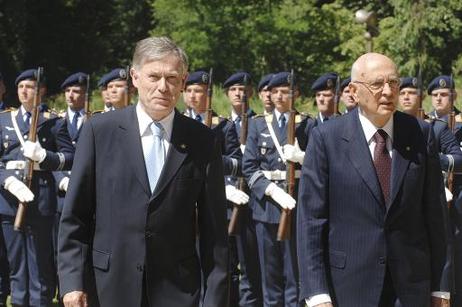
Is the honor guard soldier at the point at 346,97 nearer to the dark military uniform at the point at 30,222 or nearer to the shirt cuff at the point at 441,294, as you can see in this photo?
the dark military uniform at the point at 30,222

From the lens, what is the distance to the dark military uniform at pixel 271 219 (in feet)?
30.9

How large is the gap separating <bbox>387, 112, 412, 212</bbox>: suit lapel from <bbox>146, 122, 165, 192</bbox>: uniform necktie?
113cm

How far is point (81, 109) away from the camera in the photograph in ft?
34.2

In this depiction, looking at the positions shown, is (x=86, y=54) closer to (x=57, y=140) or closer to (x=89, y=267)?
(x=57, y=140)

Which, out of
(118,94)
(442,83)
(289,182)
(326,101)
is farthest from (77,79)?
(442,83)

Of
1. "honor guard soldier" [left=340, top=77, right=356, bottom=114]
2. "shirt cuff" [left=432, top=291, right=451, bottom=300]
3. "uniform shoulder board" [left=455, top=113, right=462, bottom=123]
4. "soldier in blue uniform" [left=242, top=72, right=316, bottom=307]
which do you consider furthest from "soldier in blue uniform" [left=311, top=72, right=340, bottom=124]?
"shirt cuff" [left=432, top=291, right=451, bottom=300]

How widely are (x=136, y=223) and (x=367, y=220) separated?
1.12 m

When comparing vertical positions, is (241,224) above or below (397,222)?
below

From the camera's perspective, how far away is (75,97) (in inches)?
415

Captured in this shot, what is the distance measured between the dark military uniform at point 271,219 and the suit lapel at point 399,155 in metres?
4.33

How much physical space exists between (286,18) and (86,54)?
256 inches

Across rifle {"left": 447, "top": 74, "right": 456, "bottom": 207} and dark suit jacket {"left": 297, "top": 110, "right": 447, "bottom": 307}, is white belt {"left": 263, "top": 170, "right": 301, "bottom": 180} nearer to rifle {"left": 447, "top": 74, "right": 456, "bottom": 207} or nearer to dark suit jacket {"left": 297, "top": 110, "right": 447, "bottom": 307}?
rifle {"left": 447, "top": 74, "right": 456, "bottom": 207}

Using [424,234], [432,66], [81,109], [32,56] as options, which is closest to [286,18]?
[432,66]

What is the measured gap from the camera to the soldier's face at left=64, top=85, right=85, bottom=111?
10.4m
